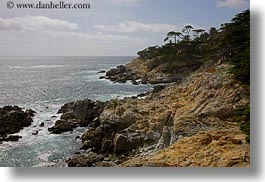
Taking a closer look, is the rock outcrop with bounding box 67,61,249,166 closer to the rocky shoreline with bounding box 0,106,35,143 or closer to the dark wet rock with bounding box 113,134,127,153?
the dark wet rock with bounding box 113,134,127,153

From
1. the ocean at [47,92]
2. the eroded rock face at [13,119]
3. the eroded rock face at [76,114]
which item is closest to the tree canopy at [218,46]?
the ocean at [47,92]

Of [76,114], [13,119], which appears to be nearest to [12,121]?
[13,119]

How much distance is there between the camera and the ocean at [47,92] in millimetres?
3900

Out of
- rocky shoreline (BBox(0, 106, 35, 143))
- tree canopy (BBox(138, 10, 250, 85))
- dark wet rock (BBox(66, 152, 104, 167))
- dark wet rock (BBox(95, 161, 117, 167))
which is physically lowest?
dark wet rock (BBox(95, 161, 117, 167))

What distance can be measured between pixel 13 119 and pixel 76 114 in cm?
64

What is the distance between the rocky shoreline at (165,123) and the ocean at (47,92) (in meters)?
0.10

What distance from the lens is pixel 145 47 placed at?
407 cm

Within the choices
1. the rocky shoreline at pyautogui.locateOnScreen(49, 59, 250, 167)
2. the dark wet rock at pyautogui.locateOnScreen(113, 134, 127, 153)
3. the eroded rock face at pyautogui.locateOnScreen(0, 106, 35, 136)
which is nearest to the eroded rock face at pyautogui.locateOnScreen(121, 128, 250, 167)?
the rocky shoreline at pyautogui.locateOnScreen(49, 59, 250, 167)

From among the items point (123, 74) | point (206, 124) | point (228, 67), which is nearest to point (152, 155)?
point (206, 124)

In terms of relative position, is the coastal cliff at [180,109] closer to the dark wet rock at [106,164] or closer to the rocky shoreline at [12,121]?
the dark wet rock at [106,164]

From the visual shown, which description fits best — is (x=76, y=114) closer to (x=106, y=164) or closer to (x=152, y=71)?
(x=106, y=164)

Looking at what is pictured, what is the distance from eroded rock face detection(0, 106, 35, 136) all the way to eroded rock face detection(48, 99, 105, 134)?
269 millimetres

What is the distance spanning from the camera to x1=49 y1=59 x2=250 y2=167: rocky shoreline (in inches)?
154

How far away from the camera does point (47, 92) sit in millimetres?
4004
